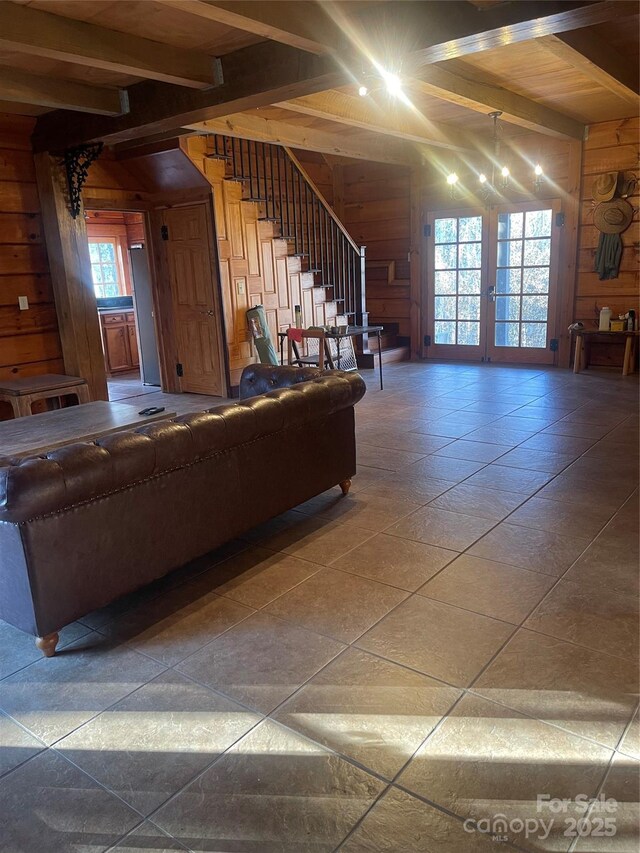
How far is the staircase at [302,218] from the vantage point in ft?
21.9

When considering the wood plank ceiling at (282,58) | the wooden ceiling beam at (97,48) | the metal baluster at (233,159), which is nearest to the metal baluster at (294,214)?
the metal baluster at (233,159)

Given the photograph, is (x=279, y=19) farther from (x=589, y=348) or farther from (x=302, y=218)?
(x=589, y=348)

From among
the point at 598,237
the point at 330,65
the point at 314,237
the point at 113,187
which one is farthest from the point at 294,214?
the point at 330,65

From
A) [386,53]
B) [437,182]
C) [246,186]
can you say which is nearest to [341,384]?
[386,53]

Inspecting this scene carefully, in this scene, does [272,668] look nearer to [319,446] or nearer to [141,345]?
[319,446]

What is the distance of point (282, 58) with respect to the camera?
3.54 meters

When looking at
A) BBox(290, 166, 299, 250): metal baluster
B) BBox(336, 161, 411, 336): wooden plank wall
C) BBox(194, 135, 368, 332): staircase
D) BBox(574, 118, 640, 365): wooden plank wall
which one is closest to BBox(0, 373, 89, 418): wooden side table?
BBox(194, 135, 368, 332): staircase

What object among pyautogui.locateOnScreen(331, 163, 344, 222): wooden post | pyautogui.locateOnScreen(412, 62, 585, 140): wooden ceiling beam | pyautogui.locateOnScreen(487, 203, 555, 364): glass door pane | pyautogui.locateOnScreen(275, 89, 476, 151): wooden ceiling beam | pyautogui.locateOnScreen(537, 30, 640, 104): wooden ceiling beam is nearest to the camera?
pyautogui.locateOnScreen(537, 30, 640, 104): wooden ceiling beam

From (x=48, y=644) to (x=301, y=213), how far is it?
616cm

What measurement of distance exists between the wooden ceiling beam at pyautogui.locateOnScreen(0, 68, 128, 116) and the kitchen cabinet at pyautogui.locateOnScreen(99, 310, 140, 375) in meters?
4.40

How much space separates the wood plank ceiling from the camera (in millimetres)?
2977

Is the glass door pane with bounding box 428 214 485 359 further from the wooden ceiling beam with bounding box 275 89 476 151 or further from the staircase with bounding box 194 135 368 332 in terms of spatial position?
the wooden ceiling beam with bounding box 275 89 476 151

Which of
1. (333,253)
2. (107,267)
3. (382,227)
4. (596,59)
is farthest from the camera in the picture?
(107,267)

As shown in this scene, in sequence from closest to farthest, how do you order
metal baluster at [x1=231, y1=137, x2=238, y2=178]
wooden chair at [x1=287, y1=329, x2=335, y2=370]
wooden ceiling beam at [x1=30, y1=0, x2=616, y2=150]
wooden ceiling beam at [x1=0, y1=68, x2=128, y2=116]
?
1. wooden ceiling beam at [x1=30, y1=0, x2=616, y2=150]
2. wooden ceiling beam at [x1=0, y1=68, x2=128, y2=116]
3. wooden chair at [x1=287, y1=329, x2=335, y2=370]
4. metal baluster at [x1=231, y1=137, x2=238, y2=178]
